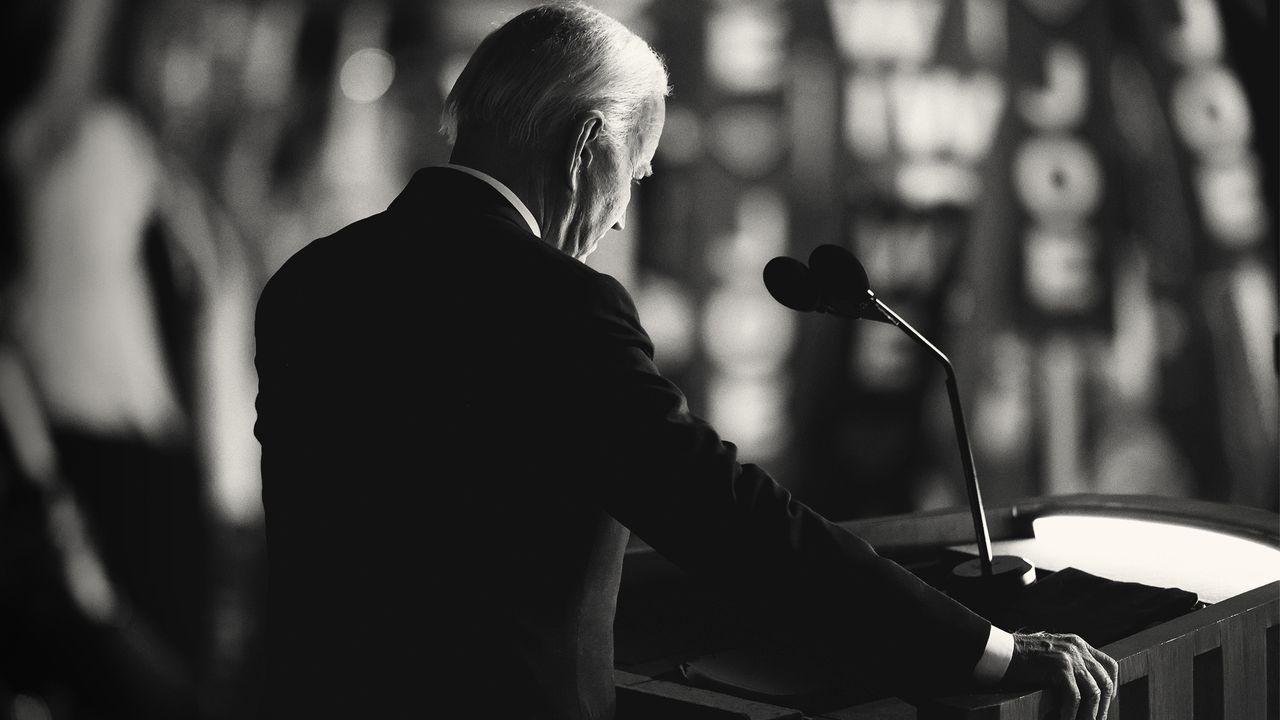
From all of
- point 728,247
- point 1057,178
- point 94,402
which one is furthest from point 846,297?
point 1057,178

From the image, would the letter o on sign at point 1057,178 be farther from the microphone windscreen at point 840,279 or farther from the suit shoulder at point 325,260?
the suit shoulder at point 325,260

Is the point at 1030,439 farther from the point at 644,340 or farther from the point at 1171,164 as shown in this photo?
the point at 644,340

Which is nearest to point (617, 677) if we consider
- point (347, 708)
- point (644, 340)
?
point (347, 708)

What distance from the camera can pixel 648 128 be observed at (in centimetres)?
120

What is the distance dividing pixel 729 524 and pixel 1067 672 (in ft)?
1.08

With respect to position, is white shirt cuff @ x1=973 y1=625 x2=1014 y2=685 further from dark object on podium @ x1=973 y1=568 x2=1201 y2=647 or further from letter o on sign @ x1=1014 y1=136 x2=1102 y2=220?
letter o on sign @ x1=1014 y1=136 x2=1102 y2=220

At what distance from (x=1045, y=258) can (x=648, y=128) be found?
2.87 m

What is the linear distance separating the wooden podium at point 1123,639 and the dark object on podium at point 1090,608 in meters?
0.05

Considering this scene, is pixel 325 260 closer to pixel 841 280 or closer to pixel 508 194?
pixel 508 194

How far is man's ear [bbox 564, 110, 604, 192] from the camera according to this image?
112cm

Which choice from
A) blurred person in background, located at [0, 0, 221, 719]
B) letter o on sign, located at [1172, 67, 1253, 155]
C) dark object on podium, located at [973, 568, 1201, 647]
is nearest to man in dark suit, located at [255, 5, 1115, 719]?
dark object on podium, located at [973, 568, 1201, 647]

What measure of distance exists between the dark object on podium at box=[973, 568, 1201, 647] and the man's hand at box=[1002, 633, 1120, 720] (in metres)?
0.19

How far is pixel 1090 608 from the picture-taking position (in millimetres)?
1320

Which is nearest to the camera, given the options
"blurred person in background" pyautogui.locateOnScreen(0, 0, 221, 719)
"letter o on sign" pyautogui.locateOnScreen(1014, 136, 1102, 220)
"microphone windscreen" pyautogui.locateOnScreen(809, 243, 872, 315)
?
"microphone windscreen" pyautogui.locateOnScreen(809, 243, 872, 315)
